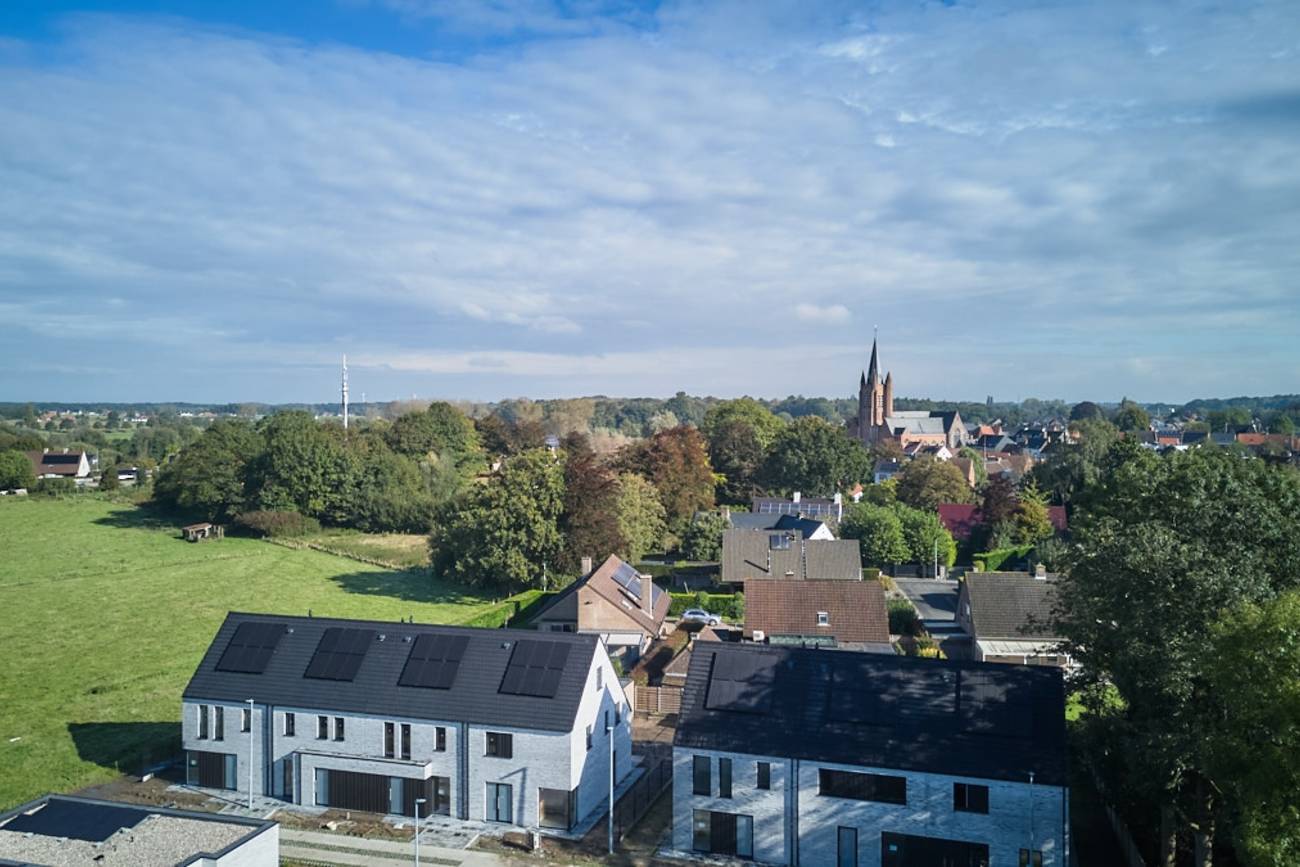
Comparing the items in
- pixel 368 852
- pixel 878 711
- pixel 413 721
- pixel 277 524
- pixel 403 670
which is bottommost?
pixel 368 852

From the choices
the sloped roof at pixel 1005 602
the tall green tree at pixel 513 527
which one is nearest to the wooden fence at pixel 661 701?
the sloped roof at pixel 1005 602

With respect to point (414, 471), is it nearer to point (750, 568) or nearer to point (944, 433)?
point (750, 568)

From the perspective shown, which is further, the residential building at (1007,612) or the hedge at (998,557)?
the hedge at (998,557)

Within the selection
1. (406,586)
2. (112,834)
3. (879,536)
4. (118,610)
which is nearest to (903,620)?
(879,536)

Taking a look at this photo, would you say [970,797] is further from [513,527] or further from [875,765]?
[513,527]

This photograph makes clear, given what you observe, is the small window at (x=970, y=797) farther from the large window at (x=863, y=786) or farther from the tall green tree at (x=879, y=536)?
the tall green tree at (x=879, y=536)
